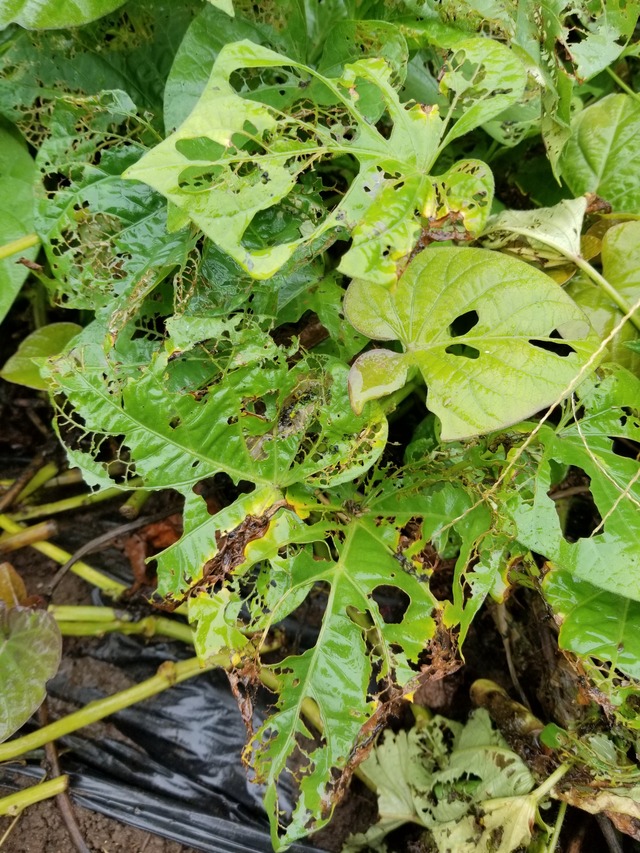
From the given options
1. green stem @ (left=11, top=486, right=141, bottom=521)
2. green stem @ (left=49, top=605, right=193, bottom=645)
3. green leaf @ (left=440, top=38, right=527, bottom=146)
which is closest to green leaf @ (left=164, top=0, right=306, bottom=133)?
green leaf @ (left=440, top=38, right=527, bottom=146)

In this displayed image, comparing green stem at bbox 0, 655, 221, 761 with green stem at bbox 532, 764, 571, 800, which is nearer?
green stem at bbox 532, 764, 571, 800

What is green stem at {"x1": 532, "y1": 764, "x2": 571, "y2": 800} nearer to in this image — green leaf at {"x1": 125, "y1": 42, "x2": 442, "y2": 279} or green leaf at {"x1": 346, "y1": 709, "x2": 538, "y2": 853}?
green leaf at {"x1": 346, "y1": 709, "x2": 538, "y2": 853}

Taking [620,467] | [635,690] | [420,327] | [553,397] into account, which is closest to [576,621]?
[635,690]

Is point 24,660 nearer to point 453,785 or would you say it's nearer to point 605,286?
point 453,785

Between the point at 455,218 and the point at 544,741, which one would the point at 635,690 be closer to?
the point at 544,741

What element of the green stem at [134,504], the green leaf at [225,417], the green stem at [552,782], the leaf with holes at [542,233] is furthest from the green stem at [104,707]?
the leaf with holes at [542,233]

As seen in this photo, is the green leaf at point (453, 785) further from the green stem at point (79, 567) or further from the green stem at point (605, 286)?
the green stem at point (605, 286)

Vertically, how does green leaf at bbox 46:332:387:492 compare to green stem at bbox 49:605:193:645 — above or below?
above
